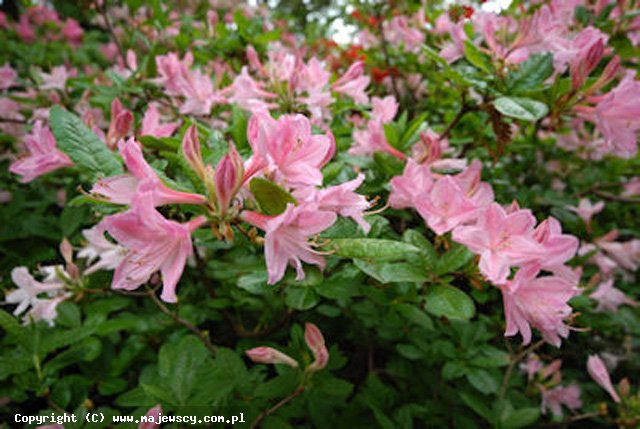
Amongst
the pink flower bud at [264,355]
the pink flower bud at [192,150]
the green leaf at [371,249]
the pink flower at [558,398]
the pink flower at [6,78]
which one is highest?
the pink flower bud at [192,150]

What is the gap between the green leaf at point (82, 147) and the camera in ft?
2.85

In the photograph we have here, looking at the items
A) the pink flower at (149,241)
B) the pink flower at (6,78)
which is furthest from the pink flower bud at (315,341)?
the pink flower at (6,78)

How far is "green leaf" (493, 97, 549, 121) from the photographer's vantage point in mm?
1015

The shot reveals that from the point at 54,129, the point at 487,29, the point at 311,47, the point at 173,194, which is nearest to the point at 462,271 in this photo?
the point at 173,194

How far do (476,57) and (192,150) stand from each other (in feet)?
2.77

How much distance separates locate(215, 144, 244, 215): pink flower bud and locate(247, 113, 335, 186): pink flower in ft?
0.14

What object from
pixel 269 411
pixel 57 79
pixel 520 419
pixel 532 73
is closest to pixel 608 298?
pixel 520 419

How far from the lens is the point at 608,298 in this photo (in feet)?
6.13

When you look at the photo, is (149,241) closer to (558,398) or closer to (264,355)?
(264,355)

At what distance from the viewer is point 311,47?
3.79 metres

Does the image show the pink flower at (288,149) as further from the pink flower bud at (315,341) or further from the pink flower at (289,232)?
the pink flower bud at (315,341)

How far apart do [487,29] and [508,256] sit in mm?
818

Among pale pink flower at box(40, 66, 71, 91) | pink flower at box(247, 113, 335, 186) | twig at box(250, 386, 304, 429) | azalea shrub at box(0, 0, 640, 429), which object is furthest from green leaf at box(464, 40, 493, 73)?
pale pink flower at box(40, 66, 71, 91)

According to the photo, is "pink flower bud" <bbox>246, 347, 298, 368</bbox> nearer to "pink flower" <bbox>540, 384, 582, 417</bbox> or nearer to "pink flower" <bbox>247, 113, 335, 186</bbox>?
"pink flower" <bbox>247, 113, 335, 186</bbox>
